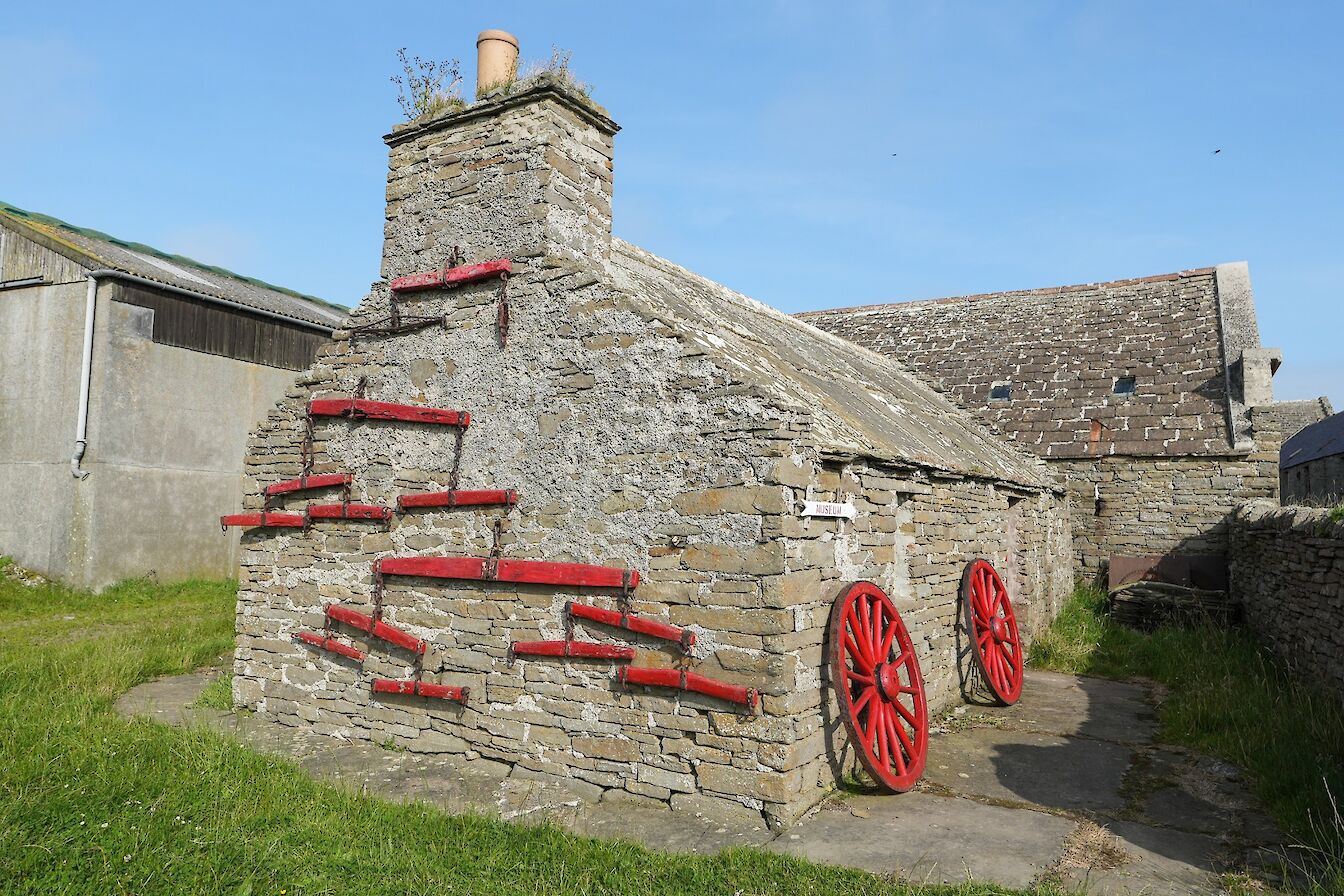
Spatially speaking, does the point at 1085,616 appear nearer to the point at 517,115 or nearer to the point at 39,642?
the point at 517,115

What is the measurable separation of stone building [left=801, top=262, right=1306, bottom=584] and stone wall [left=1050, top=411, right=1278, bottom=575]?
17 mm

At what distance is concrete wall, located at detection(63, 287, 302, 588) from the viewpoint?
1411 cm

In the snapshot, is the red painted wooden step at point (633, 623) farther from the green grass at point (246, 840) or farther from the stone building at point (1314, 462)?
the stone building at point (1314, 462)

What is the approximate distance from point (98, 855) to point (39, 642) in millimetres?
7603

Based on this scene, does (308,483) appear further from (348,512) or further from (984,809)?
(984,809)

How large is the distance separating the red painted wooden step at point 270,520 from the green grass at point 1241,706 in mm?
7409

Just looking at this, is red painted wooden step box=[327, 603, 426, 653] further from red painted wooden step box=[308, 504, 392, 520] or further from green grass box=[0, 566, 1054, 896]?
green grass box=[0, 566, 1054, 896]

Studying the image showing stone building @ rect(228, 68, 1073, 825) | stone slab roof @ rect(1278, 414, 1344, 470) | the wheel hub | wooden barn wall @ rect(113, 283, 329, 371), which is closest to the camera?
stone building @ rect(228, 68, 1073, 825)

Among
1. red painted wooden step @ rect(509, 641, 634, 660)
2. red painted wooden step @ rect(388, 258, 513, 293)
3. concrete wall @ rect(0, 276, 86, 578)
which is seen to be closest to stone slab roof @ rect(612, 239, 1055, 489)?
red painted wooden step @ rect(388, 258, 513, 293)

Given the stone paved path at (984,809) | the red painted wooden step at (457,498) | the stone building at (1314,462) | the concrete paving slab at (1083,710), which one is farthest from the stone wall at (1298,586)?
the stone building at (1314,462)

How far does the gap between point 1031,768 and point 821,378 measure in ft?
12.3

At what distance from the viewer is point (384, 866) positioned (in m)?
4.70

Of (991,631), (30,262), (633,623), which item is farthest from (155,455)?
(991,631)

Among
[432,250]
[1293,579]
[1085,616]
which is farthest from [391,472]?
[1085,616]
